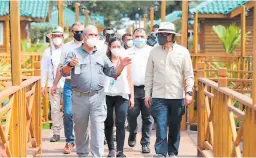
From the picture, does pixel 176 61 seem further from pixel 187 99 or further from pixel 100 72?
pixel 100 72

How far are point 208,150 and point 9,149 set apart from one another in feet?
10.3

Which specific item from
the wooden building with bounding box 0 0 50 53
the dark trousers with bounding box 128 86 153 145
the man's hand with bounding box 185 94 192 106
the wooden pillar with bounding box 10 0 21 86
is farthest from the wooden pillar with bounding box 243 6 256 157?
the wooden building with bounding box 0 0 50 53

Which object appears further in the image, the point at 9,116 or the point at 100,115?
the point at 100,115

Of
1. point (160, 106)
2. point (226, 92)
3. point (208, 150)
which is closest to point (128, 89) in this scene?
point (160, 106)

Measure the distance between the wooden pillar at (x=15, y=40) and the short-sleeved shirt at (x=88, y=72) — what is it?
66 centimetres

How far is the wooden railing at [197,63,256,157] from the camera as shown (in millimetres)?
5367

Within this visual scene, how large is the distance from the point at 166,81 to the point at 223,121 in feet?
4.73

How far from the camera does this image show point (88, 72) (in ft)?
24.9

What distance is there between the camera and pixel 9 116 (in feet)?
21.8

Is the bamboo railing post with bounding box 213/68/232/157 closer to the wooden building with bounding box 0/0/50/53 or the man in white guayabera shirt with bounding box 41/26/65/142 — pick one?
the man in white guayabera shirt with bounding box 41/26/65/142

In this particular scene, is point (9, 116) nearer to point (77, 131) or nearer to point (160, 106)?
point (77, 131)

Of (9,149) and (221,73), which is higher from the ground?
(221,73)

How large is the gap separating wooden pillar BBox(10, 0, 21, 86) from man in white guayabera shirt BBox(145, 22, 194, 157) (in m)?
1.88

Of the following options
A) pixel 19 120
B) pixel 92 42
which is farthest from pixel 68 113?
pixel 19 120
